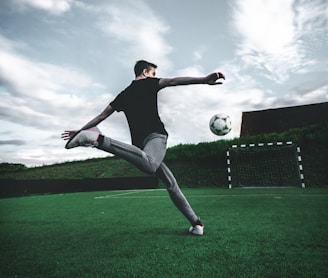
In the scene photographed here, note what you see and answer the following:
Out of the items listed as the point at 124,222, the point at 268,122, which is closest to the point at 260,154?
the point at 268,122

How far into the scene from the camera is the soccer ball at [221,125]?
10266mm

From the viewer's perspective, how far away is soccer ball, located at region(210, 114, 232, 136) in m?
10.3

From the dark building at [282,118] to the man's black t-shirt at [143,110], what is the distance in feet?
51.9

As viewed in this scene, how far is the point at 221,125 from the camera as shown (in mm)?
10266

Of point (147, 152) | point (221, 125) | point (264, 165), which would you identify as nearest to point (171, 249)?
point (147, 152)

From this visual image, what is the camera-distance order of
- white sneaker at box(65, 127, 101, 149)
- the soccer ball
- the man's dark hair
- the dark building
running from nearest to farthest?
white sneaker at box(65, 127, 101, 149) → the man's dark hair → the soccer ball → the dark building

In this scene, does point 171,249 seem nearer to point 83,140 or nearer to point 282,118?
point 83,140

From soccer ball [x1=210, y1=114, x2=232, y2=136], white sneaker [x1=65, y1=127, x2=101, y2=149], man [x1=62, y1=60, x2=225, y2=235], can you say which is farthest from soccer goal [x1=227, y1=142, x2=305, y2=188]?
white sneaker [x1=65, y1=127, x2=101, y2=149]

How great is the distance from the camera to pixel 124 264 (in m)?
1.74

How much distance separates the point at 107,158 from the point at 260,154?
1063cm

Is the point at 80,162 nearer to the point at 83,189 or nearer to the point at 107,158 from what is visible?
the point at 107,158

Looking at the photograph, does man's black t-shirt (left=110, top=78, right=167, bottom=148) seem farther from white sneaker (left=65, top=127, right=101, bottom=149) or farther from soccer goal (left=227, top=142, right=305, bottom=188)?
soccer goal (left=227, top=142, right=305, bottom=188)

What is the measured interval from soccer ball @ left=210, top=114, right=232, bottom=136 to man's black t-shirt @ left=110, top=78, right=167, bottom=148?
8160 millimetres

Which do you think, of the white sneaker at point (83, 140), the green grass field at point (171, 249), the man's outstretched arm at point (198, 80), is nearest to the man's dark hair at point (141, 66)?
the man's outstretched arm at point (198, 80)
